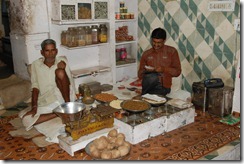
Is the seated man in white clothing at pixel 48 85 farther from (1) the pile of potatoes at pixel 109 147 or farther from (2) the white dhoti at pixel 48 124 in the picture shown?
(1) the pile of potatoes at pixel 109 147

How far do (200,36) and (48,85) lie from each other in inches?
97.9

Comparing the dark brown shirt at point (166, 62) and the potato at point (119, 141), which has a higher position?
the dark brown shirt at point (166, 62)

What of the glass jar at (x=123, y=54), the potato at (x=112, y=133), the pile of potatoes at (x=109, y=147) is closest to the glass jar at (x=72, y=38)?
the glass jar at (x=123, y=54)

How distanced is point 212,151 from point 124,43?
3001 mm

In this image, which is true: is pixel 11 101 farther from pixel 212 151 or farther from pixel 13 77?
pixel 212 151

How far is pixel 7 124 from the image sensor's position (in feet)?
13.2

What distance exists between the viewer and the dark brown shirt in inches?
174

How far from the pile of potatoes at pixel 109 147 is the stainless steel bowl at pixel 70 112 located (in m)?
0.33

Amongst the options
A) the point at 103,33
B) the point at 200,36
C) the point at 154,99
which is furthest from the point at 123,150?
the point at 103,33

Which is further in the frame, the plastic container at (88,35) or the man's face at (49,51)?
the plastic container at (88,35)

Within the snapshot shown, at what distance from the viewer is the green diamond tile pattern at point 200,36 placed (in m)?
4.42

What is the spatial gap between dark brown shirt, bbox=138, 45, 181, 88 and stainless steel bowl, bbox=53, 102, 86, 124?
1.51m

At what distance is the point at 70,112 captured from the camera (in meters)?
3.31

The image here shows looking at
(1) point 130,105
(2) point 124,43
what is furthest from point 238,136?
(2) point 124,43
